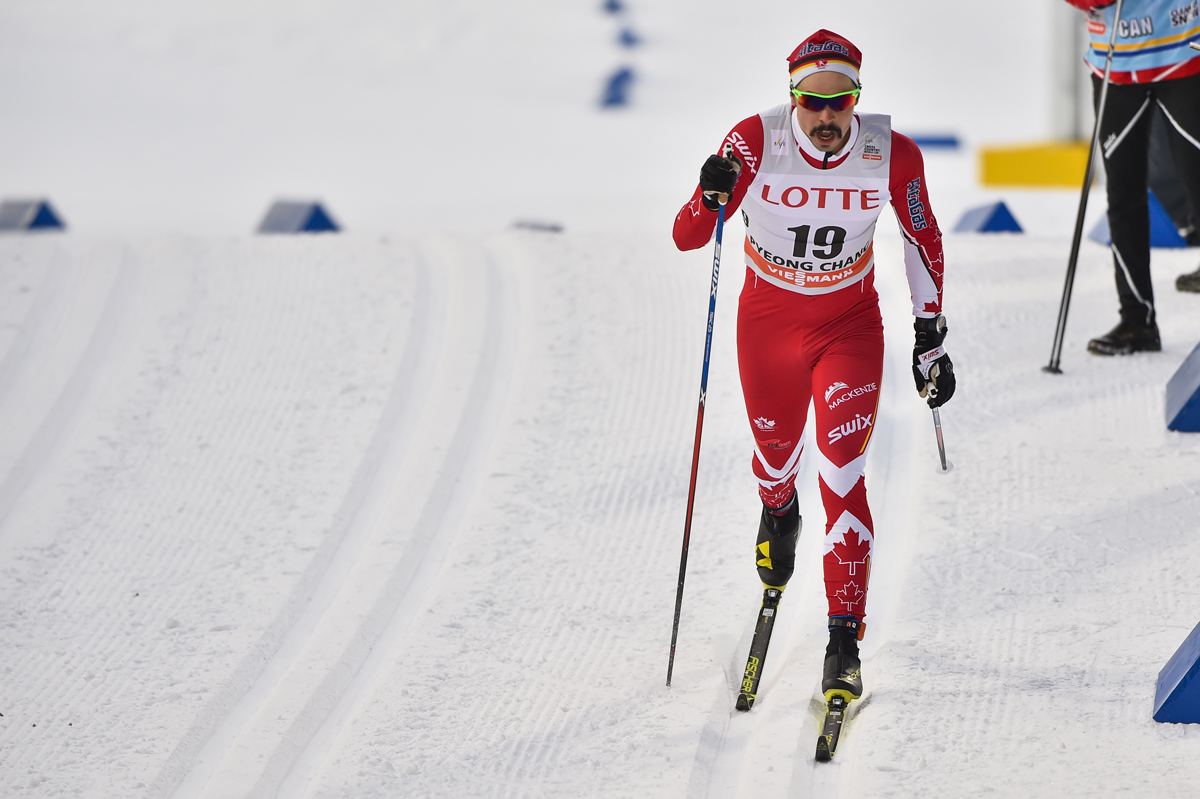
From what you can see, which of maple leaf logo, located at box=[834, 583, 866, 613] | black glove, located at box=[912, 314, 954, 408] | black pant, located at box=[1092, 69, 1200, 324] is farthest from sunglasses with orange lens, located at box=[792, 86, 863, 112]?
black pant, located at box=[1092, 69, 1200, 324]

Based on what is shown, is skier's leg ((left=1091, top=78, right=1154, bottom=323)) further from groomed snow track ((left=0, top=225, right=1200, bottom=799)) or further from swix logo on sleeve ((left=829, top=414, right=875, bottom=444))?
swix logo on sleeve ((left=829, top=414, right=875, bottom=444))

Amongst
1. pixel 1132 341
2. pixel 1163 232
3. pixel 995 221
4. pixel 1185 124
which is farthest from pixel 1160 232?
pixel 1185 124

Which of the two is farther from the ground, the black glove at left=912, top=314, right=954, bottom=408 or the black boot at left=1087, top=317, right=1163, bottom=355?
the black glove at left=912, top=314, right=954, bottom=408

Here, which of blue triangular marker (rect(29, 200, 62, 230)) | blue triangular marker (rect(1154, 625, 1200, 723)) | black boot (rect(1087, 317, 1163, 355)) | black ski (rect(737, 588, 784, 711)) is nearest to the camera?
blue triangular marker (rect(1154, 625, 1200, 723))

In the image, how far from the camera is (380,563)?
3.94 meters

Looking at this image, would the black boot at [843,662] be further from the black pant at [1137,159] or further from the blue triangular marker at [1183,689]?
the black pant at [1137,159]

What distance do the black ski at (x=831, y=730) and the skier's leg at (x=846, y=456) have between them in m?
0.24

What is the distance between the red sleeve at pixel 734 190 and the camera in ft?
9.81

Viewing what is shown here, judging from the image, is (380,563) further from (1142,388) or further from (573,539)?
(1142,388)

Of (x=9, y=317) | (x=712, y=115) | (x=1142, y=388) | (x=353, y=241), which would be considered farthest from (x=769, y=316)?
(x=712, y=115)

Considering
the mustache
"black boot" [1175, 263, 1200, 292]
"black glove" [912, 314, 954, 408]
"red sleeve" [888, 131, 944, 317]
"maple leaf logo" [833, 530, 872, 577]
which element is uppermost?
the mustache

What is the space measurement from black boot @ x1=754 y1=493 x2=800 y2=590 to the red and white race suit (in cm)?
27

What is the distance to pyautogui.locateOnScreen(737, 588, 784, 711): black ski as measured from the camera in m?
3.15

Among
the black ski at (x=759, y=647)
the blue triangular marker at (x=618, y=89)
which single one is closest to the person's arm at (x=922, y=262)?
the black ski at (x=759, y=647)
